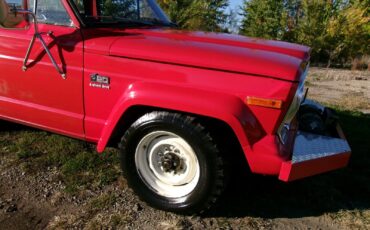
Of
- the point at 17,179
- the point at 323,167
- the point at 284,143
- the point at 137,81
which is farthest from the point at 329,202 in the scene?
the point at 17,179

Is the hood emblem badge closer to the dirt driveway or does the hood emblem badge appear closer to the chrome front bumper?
the dirt driveway

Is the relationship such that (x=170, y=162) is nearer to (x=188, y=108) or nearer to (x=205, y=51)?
(x=188, y=108)

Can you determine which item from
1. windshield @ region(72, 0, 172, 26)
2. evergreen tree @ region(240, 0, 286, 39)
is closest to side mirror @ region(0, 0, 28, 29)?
windshield @ region(72, 0, 172, 26)

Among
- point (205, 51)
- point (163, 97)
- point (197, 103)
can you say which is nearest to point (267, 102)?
point (197, 103)

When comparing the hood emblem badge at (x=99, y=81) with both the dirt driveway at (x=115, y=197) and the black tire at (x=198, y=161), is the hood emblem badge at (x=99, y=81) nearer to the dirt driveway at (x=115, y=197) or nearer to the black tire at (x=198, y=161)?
the black tire at (x=198, y=161)

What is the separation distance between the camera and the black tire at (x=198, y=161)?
2.81 m

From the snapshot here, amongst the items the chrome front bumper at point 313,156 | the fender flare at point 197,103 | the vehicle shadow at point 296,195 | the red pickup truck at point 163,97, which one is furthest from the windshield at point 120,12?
the chrome front bumper at point 313,156

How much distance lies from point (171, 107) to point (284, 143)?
920 millimetres

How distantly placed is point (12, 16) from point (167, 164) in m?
1.82

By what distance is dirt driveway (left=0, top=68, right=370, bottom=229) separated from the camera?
9.93ft

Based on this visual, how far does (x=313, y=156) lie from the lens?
2.95 metres

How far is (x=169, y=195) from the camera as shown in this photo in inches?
124

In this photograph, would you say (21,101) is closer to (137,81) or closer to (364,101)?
(137,81)

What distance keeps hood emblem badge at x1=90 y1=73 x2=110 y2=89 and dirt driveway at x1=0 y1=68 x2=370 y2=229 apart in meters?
0.96
